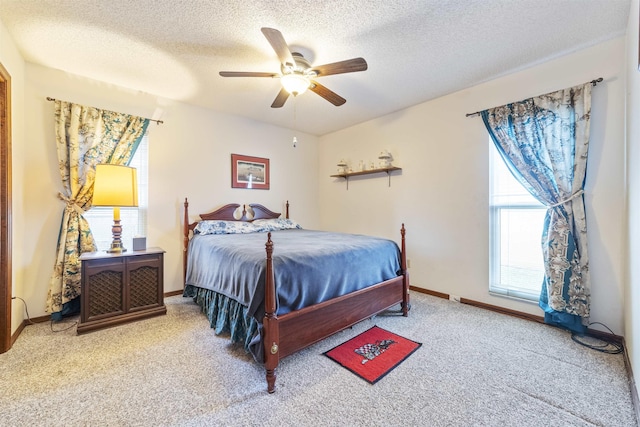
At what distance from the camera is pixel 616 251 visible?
2297 millimetres

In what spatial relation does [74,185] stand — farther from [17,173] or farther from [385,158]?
[385,158]

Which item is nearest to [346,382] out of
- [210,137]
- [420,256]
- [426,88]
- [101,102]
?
[420,256]

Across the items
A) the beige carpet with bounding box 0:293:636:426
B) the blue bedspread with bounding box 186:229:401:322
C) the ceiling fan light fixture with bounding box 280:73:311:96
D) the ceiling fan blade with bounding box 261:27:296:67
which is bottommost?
the beige carpet with bounding box 0:293:636:426

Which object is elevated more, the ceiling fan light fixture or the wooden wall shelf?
the ceiling fan light fixture

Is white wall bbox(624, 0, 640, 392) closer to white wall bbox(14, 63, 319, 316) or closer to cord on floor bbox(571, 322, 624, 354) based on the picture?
cord on floor bbox(571, 322, 624, 354)

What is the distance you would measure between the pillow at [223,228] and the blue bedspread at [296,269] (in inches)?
17.8

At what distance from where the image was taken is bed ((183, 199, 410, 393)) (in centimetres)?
182

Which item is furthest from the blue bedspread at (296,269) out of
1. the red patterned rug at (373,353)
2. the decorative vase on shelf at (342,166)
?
the decorative vase on shelf at (342,166)

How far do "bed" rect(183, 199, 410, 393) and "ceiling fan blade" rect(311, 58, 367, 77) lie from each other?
1.40 m

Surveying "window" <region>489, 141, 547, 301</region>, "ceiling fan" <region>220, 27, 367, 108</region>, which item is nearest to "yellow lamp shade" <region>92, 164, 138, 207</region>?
"ceiling fan" <region>220, 27, 367, 108</region>

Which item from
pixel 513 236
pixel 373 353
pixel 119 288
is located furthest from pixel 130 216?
pixel 513 236

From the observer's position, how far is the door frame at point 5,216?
2.07 m

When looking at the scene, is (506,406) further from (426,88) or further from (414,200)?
(426,88)

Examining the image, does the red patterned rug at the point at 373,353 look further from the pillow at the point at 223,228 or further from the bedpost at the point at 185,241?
the bedpost at the point at 185,241
